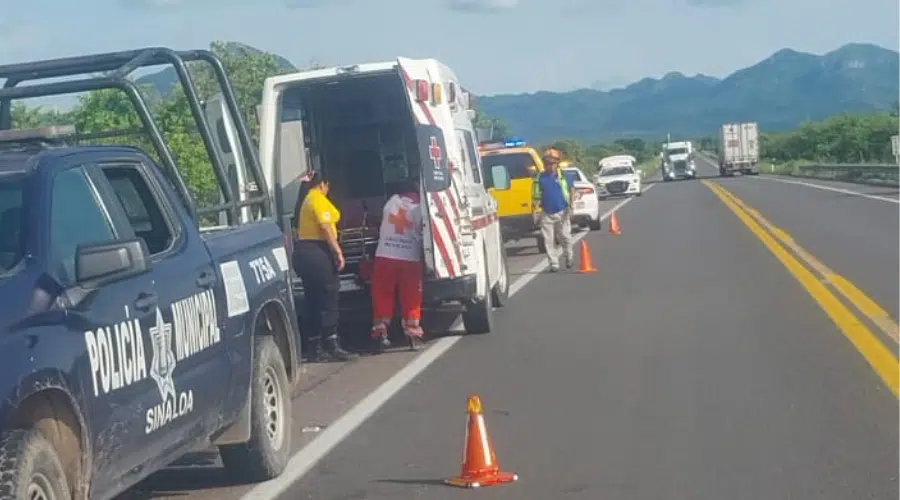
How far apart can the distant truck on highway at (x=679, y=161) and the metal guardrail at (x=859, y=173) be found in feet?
31.9

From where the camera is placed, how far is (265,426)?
841 centimetres

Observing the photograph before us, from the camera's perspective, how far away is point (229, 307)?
788 centimetres

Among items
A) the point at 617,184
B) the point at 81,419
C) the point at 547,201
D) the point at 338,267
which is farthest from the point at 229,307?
the point at 617,184

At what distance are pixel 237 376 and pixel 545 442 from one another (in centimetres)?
216

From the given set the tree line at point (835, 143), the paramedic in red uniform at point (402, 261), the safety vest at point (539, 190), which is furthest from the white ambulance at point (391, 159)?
the tree line at point (835, 143)

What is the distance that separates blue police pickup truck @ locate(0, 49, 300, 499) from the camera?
575 centimetres

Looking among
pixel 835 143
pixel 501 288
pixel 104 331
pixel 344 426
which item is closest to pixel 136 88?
pixel 104 331

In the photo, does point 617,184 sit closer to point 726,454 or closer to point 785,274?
point 785,274

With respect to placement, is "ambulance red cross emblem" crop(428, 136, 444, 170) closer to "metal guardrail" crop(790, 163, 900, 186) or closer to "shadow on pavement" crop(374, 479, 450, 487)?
"shadow on pavement" crop(374, 479, 450, 487)

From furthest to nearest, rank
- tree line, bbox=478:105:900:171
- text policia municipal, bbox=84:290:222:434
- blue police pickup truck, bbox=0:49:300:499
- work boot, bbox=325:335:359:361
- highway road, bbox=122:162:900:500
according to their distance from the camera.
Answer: tree line, bbox=478:105:900:171 < work boot, bbox=325:335:359:361 < highway road, bbox=122:162:900:500 < text policia municipal, bbox=84:290:222:434 < blue police pickup truck, bbox=0:49:300:499

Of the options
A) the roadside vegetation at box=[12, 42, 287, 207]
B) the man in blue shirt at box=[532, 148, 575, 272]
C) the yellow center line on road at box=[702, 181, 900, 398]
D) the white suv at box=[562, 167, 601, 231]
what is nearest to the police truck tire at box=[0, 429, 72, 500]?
the yellow center line on road at box=[702, 181, 900, 398]

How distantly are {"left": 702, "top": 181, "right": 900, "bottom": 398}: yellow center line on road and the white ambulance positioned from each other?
3336 millimetres

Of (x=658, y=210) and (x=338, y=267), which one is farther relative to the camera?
(x=658, y=210)

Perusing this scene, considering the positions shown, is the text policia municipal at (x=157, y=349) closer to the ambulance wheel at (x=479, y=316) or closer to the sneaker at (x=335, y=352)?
the sneaker at (x=335, y=352)
